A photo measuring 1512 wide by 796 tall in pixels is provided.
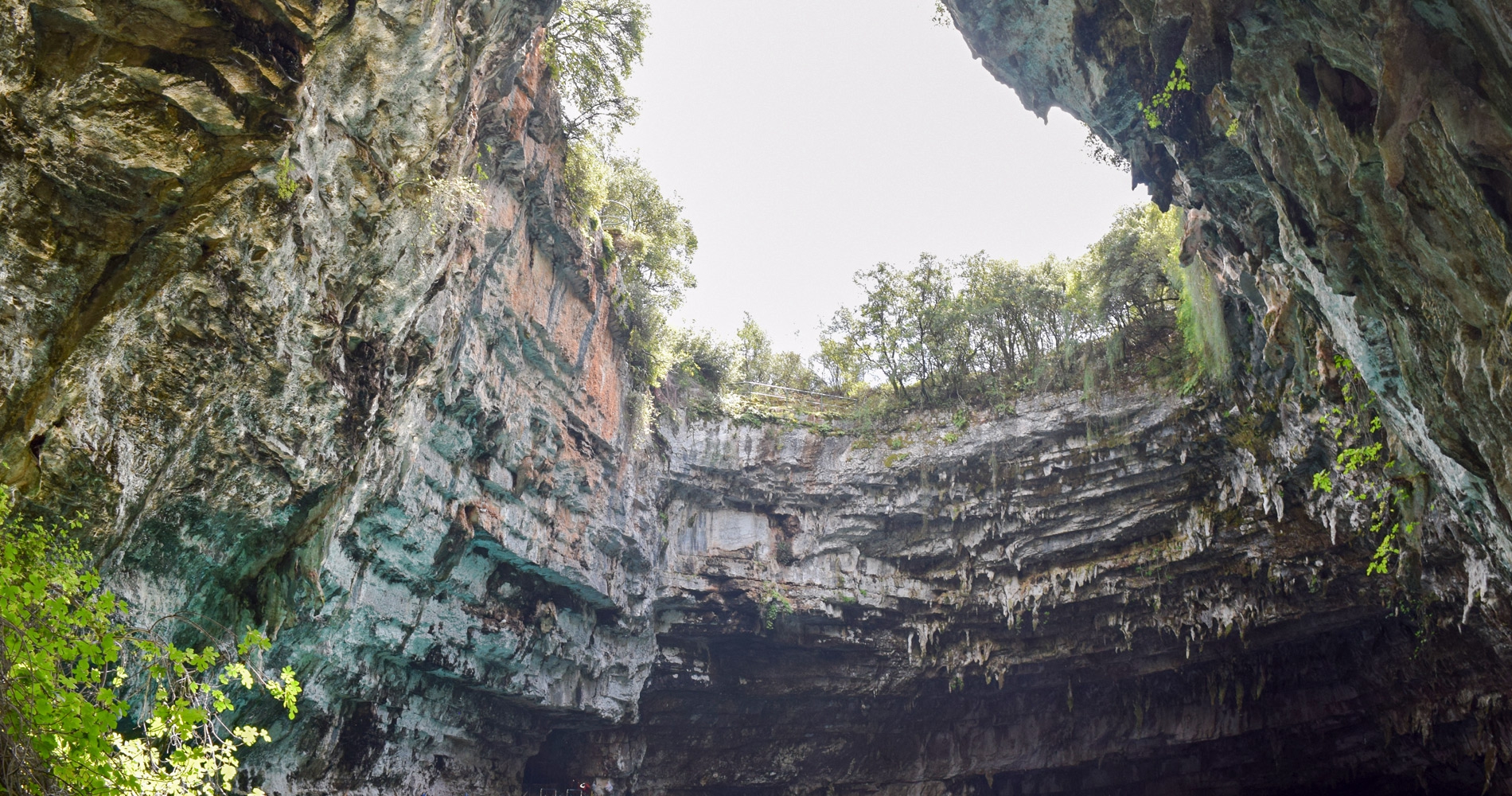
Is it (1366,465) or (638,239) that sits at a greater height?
(638,239)

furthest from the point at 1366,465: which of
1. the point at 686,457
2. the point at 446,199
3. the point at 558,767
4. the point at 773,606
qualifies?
the point at 558,767

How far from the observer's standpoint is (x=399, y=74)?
784 centimetres

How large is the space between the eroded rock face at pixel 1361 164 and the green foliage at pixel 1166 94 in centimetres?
4

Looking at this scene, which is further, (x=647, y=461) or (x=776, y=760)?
(x=776, y=760)

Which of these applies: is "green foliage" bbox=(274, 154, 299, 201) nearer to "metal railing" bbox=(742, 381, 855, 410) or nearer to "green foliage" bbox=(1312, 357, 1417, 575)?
"green foliage" bbox=(1312, 357, 1417, 575)

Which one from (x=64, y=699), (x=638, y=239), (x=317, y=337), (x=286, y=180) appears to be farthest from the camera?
(x=638, y=239)

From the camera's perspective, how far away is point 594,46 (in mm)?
15148

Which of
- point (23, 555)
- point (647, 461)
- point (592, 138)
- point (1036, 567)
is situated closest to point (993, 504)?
point (1036, 567)

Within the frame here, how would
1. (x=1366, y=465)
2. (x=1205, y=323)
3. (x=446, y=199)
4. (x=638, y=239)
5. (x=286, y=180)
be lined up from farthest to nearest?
(x=638, y=239), (x=1205, y=323), (x=1366, y=465), (x=446, y=199), (x=286, y=180)

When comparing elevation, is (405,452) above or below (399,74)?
below

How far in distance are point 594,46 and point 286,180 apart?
381 inches

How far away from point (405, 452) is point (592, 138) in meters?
8.62

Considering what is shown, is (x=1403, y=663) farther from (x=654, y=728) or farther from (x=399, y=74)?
(x=399, y=74)

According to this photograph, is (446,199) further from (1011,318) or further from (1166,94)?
(1011,318)
